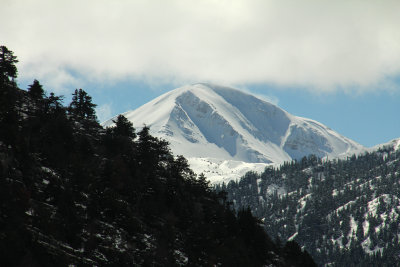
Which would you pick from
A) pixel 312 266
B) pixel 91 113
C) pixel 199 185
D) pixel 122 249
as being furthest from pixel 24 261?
pixel 312 266

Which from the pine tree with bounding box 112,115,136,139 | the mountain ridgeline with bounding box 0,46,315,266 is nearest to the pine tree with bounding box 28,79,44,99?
the mountain ridgeline with bounding box 0,46,315,266

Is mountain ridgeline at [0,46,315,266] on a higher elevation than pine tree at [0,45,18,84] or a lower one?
lower

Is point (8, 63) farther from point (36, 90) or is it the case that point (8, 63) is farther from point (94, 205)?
point (94, 205)

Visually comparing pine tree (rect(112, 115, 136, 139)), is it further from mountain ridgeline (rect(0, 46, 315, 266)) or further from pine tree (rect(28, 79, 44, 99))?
pine tree (rect(28, 79, 44, 99))

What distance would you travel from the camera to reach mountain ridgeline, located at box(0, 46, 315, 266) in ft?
158

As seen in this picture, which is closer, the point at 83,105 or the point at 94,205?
the point at 94,205

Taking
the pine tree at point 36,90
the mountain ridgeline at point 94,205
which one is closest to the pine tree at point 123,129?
the mountain ridgeline at point 94,205

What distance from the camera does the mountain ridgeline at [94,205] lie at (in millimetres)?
48156

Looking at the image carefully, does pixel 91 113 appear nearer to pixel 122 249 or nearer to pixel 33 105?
pixel 33 105

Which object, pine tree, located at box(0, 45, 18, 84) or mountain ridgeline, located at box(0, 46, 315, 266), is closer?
mountain ridgeline, located at box(0, 46, 315, 266)

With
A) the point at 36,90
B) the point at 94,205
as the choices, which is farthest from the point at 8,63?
the point at 94,205

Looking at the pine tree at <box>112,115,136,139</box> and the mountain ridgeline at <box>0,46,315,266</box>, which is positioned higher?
the pine tree at <box>112,115,136,139</box>

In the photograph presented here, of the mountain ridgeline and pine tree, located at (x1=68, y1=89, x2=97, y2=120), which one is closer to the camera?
the mountain ridgeline

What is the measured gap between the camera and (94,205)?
61375mm
